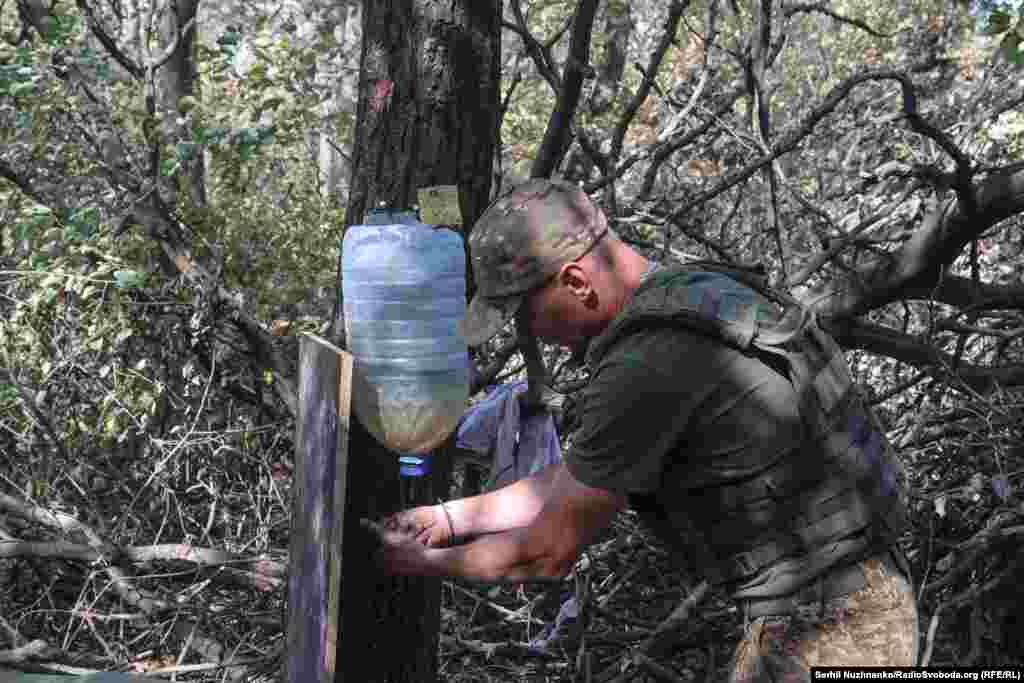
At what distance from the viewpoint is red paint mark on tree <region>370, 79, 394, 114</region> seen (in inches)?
123

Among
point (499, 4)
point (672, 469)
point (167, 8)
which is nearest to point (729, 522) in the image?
point (672, 469)

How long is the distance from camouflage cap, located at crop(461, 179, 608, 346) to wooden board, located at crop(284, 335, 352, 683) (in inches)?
15.0

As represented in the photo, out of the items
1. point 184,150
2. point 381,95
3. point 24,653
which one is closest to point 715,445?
point 381,95

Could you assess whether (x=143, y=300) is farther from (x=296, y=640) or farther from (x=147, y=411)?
(x=296, y=640)

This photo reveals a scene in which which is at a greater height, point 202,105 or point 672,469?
point 202,105

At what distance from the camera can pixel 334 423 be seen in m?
2.56

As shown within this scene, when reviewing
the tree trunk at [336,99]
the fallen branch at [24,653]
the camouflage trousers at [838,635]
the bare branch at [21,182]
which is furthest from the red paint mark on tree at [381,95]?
the tree trunk at [336,99]

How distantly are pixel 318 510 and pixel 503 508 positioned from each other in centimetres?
43

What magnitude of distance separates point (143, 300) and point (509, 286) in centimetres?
320

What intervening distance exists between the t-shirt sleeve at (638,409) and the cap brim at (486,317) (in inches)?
10.9

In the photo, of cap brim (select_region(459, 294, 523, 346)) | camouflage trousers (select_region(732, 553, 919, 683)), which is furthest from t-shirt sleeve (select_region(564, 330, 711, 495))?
camouflage trousers (select_region(732, 553, 919, 683))

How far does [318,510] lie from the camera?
262cm

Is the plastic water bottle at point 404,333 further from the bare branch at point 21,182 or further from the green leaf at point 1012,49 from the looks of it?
the bare branch at point 21,182

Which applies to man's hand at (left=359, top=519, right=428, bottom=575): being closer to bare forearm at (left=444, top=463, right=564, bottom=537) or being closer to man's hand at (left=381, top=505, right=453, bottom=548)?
man's hand at (left=381, top=505, right=453, bottom=548)
